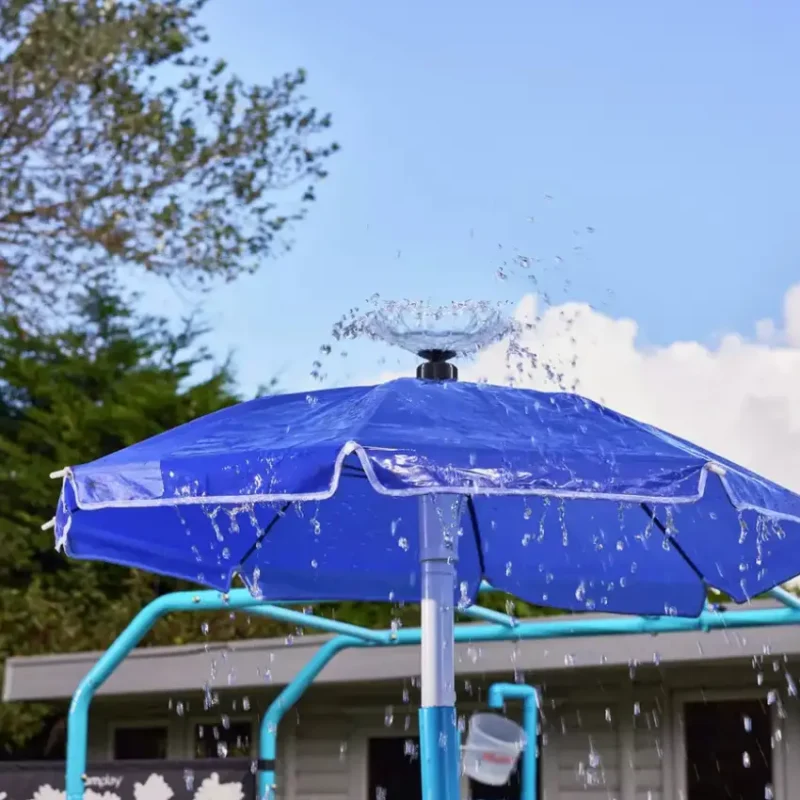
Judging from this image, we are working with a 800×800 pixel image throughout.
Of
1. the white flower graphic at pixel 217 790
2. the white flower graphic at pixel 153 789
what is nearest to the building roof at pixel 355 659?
the white flower graphic at pixel 217 790

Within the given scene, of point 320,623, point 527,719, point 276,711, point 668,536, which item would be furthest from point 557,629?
point 668,536

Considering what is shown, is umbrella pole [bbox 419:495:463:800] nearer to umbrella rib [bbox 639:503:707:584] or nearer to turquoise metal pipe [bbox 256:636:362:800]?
umbrella rib [bbox 639:503:707:584]

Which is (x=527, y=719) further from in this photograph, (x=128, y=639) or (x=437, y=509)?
(x=437, y=509)

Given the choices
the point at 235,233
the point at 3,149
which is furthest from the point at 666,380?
the point at 3,149

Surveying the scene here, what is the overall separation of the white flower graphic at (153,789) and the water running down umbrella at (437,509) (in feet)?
8.94

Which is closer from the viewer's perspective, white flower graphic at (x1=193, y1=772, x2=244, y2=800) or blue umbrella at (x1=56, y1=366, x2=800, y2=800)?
blue umbrella at (x1=56, y1=366, x2=800, y2=800)

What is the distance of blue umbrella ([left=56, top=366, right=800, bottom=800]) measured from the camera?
3771 mm

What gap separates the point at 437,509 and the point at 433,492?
41.5 inches

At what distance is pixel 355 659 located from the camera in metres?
10.9

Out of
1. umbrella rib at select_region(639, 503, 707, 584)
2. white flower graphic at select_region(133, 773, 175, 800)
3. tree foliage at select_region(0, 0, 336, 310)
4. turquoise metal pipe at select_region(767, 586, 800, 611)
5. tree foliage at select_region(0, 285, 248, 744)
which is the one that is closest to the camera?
umbrella rib at select_region(639, 503, 707, 584)

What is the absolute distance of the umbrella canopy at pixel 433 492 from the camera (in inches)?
148

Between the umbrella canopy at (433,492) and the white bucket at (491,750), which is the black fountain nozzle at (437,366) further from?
the white bucket at (491,750)

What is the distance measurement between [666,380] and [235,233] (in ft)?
24.7

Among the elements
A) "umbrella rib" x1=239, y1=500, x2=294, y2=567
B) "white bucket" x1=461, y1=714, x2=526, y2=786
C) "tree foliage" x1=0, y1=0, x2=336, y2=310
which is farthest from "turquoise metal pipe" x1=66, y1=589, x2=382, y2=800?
"tree foliage" x1=0, y1=0, x2=336, y2=310
